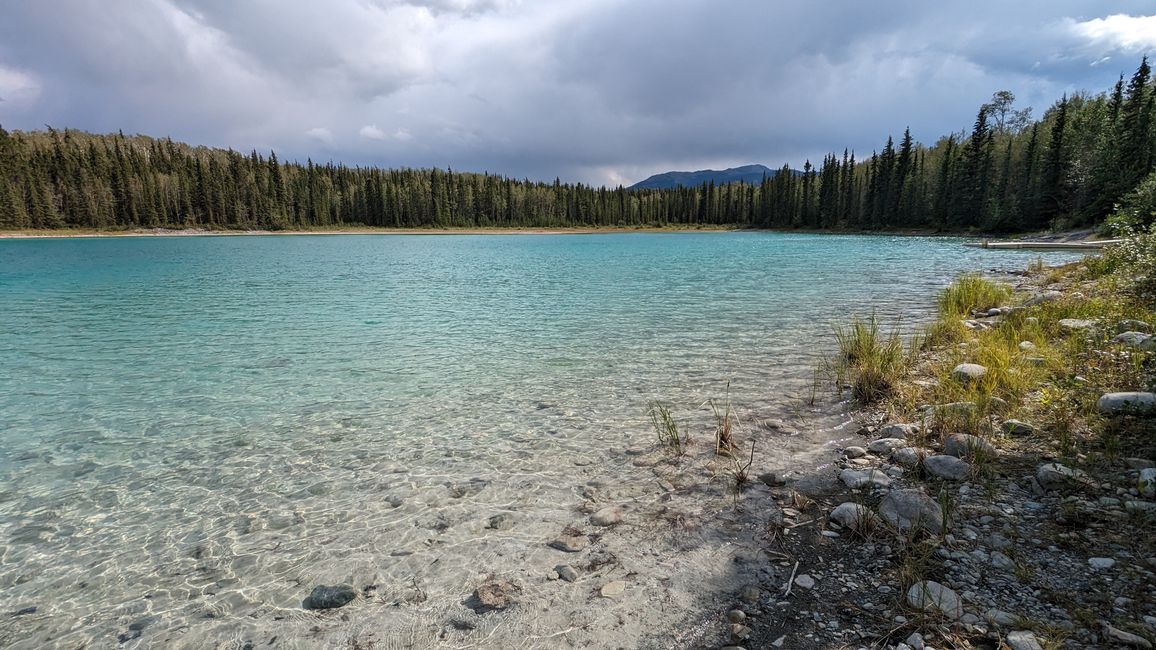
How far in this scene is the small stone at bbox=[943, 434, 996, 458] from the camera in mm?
5168

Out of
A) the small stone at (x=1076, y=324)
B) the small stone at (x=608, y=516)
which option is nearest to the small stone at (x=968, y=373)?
the small stone at (x=1076, y=324)

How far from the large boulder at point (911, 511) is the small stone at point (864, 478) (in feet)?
1.64

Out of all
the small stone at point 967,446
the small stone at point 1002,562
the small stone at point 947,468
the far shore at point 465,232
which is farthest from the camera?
the far shore at point 465,232

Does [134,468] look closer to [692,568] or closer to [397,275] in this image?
Result: [692,568]

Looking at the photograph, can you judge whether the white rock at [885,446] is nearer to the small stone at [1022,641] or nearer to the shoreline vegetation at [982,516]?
the shoreline vegetation at [982,516]

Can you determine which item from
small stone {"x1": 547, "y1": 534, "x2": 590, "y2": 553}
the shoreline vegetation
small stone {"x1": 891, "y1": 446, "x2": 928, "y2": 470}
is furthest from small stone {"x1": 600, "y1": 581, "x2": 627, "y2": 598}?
small stone {"x1": 891, "y1": 446, "x2": 928, "y2": 470}

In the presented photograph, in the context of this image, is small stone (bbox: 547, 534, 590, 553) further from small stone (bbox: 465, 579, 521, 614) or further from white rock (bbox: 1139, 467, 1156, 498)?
white rock (bbox: 1139, 467, 1156, 498)

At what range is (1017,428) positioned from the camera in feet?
18.7

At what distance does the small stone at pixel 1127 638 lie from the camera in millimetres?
2641

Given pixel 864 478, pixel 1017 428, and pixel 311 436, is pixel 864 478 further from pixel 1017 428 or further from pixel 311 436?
pixel 311 436

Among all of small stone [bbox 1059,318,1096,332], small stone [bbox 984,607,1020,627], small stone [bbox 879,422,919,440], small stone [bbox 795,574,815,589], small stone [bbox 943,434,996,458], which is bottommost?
small stone [bbox 795,574,815,589]

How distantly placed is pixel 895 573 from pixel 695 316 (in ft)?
42.7

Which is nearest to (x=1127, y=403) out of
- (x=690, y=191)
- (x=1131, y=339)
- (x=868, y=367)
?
(x=1131, y=339)

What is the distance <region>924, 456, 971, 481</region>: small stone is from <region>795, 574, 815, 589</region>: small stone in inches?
86.5
